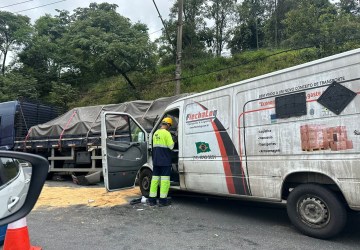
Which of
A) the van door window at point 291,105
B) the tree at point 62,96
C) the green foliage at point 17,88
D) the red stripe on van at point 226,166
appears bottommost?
the red stripe on van at point 226,166

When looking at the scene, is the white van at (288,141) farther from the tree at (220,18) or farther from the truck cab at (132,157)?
the tree at (220,18)

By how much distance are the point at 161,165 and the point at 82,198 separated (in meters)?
2.46

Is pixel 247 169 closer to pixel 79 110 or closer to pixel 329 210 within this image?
pixel 329 210

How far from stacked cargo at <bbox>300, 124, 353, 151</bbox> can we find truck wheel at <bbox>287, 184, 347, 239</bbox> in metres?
0.58

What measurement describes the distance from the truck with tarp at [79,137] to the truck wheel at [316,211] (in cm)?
616

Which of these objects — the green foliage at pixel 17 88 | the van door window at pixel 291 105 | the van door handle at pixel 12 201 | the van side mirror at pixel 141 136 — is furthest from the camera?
the green foliage at pixel 17 88

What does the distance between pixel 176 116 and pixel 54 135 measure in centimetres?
656

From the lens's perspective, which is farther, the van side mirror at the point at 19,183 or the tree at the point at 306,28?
the tree at the point at 306,28

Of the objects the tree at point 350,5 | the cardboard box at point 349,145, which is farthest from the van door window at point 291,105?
the tree at point 350,5

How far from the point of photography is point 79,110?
12.4 meters

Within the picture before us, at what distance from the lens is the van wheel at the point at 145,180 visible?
7.47 m

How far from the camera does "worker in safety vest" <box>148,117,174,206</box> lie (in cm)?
679

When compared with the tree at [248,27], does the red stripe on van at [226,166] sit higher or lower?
lower

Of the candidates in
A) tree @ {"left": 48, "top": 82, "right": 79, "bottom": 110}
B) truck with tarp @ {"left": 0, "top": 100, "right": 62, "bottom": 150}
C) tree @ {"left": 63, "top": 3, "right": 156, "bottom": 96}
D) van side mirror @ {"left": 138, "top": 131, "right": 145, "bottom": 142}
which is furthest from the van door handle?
tree @ {"left": 48, "top": 82, "right": 79, "bottom": 110}
